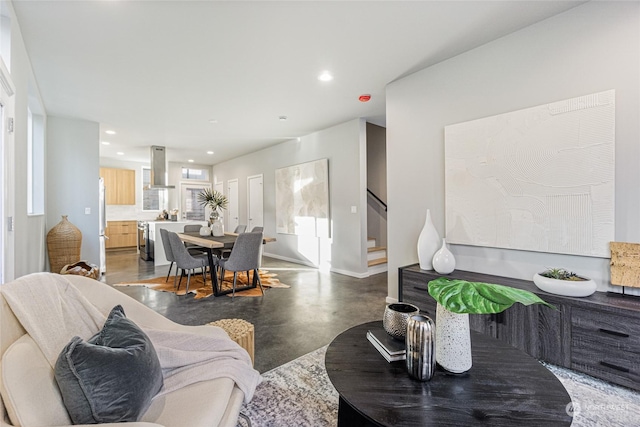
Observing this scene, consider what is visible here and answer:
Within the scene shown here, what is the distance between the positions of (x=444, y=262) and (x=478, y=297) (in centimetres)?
174

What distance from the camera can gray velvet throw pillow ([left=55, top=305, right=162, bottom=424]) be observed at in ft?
3.09

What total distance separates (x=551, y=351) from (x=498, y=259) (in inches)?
32.2

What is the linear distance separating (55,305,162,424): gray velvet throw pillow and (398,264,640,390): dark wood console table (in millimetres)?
2357

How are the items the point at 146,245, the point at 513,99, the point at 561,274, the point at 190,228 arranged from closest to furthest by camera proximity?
the point at 561,274
the point at 513,99
the point at 190,228
the point at 146,245

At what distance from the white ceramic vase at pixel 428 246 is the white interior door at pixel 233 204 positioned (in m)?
6.41

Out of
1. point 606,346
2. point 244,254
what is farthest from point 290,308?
point 606,346

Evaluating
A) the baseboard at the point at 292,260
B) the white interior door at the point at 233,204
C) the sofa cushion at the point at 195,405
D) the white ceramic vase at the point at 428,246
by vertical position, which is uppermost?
the white interior door at the point at 233,204

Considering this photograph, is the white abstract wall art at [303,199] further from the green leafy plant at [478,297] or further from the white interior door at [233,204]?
the green leafy plant at [478,297]

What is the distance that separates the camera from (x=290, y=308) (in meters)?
3.47

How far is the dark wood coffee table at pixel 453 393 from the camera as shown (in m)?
0.98

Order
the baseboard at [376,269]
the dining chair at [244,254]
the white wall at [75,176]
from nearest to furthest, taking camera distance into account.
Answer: the dining chair at [244,254] < the white wall at [75,176] < the baseboard at [376,269]

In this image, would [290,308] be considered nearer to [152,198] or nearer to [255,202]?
[255,202]

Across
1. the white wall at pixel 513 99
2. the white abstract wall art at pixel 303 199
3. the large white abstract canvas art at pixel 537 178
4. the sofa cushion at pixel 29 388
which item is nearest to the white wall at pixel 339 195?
the white abstract wall art at pixel 303 199

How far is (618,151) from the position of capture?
205cm
